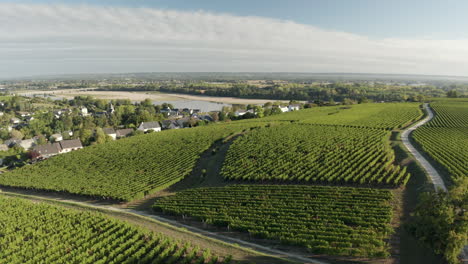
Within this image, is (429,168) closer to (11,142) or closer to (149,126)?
(149,126)

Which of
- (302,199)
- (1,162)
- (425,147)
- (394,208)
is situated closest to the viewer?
(394,208)

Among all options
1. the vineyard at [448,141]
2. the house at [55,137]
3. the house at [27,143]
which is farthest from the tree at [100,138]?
the vineyard at [448,141]

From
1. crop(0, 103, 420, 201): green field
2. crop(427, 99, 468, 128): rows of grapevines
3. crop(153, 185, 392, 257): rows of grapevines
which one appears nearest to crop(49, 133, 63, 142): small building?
crop(0, 103, 420, 201): green field

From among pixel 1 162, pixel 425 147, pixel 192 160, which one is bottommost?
pixel 1 162

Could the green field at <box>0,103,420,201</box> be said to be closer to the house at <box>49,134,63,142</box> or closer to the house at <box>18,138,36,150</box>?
the house at <box>18,138,36,150</box>

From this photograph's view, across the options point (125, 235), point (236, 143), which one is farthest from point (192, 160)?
point (125, 235)

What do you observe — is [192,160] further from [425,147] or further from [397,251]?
[425,147]
